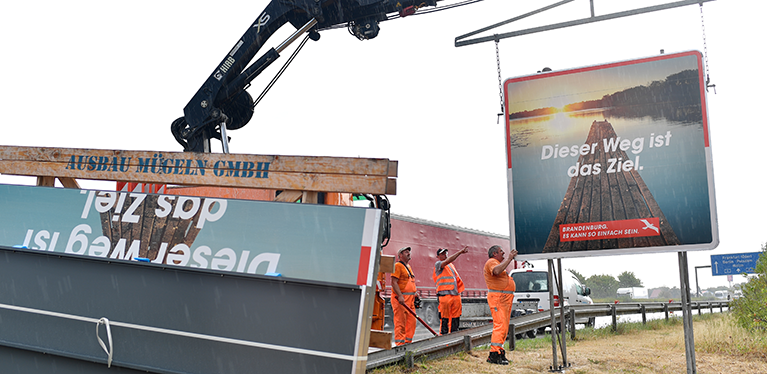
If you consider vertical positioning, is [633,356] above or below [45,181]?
below

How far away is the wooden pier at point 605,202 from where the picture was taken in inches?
246

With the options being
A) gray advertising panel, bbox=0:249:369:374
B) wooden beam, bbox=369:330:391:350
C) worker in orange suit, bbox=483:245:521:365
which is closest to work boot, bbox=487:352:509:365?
worker in orange suit, bbox=483:245:521:365

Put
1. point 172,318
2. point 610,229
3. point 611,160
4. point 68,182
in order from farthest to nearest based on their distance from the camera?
point 611,160 → point 610,229 → point 68,182 → point 172,318

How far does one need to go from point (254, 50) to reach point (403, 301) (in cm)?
600

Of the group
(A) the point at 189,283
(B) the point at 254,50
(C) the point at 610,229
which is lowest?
(A) the point at 189,283

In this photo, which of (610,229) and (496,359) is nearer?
(610,229)

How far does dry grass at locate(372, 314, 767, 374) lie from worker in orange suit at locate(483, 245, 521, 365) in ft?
0.63

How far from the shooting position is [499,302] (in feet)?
24.8

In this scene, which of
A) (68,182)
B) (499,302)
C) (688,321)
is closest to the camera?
(68,182)

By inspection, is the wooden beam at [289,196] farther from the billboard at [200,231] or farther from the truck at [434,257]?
the truck at [434,257]

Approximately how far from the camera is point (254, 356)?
12.0ft

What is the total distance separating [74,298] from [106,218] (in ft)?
1.94

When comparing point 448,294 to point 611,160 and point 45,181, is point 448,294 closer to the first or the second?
point 611,160

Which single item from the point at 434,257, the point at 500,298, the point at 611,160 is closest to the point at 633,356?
the point at 500,298
